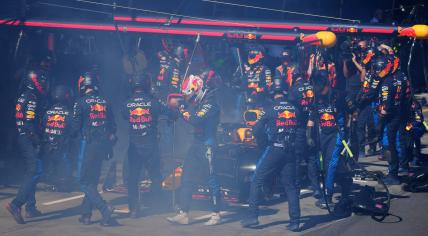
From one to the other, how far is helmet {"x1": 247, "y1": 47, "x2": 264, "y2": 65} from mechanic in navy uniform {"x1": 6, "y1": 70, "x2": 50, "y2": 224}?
637 centimetres

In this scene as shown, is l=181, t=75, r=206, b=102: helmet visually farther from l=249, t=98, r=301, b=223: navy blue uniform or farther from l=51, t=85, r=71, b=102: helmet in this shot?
l=51, t=85, r=71, b=102: helmet

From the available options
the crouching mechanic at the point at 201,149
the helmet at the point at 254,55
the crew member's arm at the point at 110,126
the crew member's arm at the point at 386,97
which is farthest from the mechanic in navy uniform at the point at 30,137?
the crew member's arm at the point at 386,97

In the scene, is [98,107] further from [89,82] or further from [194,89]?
[194,89]

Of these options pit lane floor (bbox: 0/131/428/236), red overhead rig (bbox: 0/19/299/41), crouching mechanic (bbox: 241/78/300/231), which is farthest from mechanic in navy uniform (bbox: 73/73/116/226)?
crouching mechanic (bbox: 241/78/300/231)

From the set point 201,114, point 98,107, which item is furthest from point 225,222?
point 98,107

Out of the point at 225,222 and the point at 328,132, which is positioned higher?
the point at 328,132

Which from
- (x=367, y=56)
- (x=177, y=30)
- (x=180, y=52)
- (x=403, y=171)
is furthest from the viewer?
(x=180, y=52)

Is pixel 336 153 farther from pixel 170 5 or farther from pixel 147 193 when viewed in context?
pixel 170 5

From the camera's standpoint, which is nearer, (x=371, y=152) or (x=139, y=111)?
(x=139, y=111)

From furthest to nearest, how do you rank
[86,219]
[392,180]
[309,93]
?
1. [392,180]
2. [309,93]
3. [86,219]

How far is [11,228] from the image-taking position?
9422 mm

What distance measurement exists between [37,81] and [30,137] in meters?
0.99

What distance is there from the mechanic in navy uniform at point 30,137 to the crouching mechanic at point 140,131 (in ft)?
4.86

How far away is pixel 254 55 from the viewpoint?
15.4 meters
